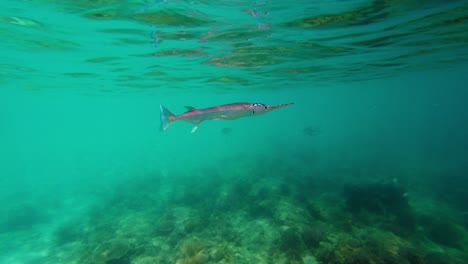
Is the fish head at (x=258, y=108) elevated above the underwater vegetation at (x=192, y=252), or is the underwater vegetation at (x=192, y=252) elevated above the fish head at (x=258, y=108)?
the fish head at (x=258, y=108)

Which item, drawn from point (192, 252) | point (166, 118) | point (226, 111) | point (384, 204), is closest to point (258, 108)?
point (226, 111)

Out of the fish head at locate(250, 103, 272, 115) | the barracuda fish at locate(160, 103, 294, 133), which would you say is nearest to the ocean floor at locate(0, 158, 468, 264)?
the barracuda fish at locate(160, 103, 294, 133)

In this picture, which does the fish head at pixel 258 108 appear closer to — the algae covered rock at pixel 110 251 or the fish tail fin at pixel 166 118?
the fish tail fin at pixel 166 118

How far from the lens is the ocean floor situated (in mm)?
9555

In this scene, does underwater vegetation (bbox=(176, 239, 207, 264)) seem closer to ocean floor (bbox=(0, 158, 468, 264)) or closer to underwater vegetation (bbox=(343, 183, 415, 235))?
ocean floor (bbox=(0, 158, 468, 264))

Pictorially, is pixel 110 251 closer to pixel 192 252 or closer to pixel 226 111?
pixel 192 252

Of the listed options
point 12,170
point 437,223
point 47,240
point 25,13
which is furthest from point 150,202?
point 12,170

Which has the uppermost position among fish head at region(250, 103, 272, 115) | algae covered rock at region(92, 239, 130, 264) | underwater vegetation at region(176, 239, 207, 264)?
fish head at region(250, 103, 272, 115)

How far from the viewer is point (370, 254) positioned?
334 inches

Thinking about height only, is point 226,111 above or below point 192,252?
above

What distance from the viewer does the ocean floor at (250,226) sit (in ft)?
31.3

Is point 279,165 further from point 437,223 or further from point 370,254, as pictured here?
point 370,254

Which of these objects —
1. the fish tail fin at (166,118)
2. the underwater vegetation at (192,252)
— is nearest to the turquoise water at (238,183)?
the underwater vegetation at (192,252)

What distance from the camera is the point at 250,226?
12.1 metres
